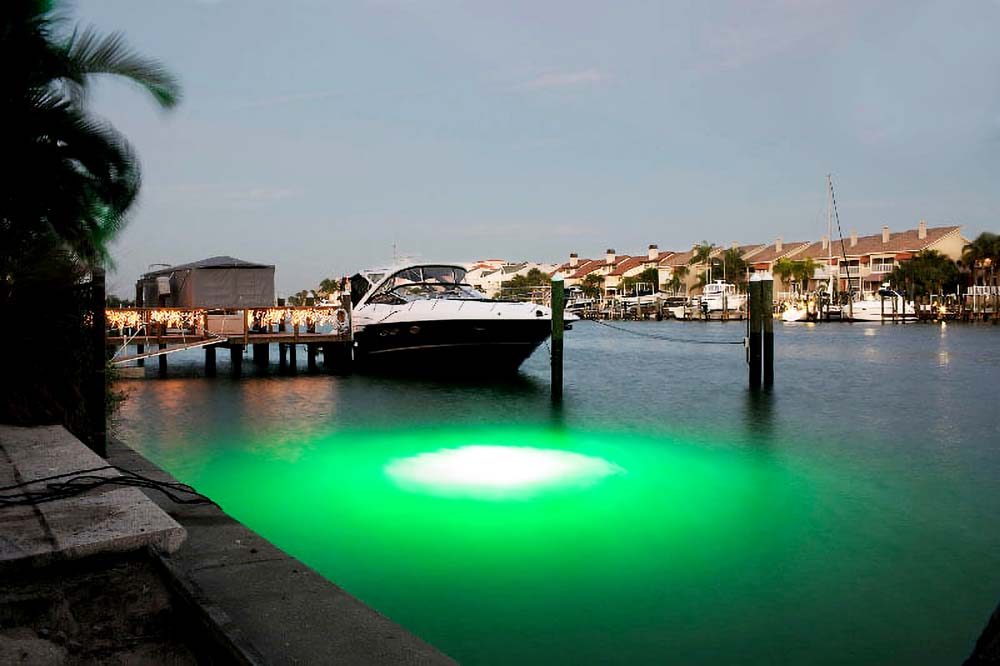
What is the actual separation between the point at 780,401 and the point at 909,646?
1762 centimetres

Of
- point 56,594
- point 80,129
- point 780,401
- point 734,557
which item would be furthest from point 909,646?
point 780,401

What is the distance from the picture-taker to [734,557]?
8.94 meters

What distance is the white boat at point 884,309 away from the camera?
83.9m

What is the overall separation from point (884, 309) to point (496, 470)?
266 feet

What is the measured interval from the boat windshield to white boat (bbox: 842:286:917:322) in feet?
222

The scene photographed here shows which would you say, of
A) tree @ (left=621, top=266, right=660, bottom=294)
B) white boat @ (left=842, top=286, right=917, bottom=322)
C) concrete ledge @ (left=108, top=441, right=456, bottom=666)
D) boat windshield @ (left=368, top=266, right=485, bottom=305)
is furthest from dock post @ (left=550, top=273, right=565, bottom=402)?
tree @ (left=621, top=266, right=660, bottom=294)

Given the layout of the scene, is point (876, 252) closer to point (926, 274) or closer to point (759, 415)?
point (926, 274)

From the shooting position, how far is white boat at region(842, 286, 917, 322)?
83.9m

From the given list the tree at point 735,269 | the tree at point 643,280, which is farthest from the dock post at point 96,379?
the tree at point 643,280

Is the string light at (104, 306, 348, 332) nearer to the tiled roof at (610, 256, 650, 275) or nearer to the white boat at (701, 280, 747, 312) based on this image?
the white boat at (701, 280, 747, 312)

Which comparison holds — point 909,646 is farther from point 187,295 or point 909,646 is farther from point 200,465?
point 187,295

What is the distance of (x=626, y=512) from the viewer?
35.2 ft

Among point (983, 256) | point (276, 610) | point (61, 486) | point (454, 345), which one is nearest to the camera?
point (276, 610)

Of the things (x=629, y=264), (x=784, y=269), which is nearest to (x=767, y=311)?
(x=784, y=269)
